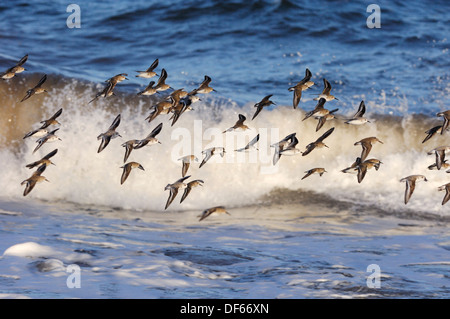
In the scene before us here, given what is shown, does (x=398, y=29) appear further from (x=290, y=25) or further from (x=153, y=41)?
(x=153, y=41)

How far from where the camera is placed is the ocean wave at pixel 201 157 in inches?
416

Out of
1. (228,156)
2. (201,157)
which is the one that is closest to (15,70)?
(201,157)

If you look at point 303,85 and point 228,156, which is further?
point 228,156

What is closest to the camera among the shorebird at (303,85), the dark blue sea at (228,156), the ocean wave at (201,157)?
the dark blue sea at (228,156)

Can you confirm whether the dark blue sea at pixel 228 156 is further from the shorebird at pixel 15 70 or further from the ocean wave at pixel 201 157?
the shorebird at pixel 15 70

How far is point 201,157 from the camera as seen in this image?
11273 millimetres

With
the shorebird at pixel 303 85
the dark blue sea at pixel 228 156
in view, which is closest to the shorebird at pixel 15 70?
the dark blue sea at pixel 228 156

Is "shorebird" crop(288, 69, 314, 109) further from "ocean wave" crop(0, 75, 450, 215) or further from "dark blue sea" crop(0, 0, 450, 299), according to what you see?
"ocean wave" crop(0, 75, 450, 215)

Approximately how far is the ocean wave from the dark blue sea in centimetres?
3

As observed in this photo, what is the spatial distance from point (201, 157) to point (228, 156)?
44 cm

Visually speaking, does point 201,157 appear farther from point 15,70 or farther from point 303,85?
point 15,70

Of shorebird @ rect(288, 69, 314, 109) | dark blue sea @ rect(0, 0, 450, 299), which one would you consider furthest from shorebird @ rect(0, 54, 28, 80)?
shorebird @ rect(288, 69, 314, 109)

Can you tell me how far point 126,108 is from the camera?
39.6ft

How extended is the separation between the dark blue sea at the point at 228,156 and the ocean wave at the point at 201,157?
1.1 inches
